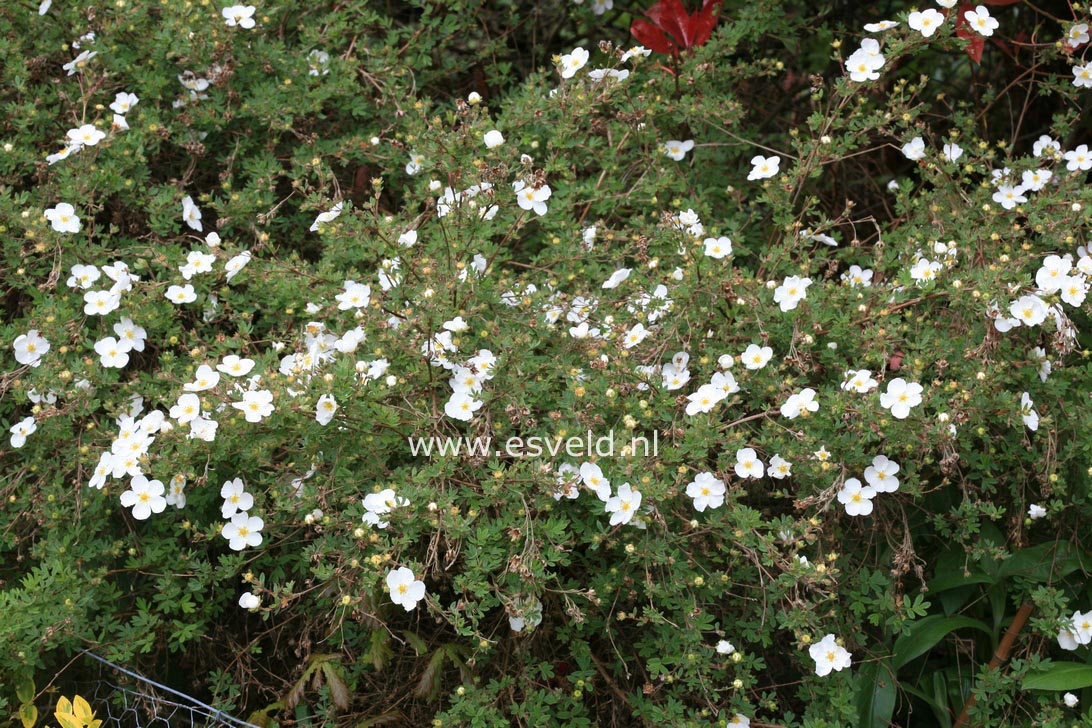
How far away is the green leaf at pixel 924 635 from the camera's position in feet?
8.41

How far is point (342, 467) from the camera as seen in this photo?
90.8 inches

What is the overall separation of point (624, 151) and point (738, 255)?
0.46 meters

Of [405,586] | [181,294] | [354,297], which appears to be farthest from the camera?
[181,294]

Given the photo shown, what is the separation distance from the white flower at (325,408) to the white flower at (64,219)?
97cm

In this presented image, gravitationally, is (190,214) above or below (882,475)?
above

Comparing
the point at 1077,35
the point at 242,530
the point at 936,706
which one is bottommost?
the point at 936,706

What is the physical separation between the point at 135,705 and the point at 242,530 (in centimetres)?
52

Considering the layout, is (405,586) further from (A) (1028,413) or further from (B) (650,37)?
(B) (650,37)

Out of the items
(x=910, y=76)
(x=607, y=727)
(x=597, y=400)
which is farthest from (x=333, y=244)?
(x=910, y=76)

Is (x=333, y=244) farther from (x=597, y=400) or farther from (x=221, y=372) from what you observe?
(x=597, y=400)

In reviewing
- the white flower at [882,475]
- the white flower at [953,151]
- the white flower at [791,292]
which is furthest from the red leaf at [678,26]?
the white flower at [882,475]

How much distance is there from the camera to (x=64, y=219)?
2.71 m

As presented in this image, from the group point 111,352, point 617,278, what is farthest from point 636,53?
point 111,352

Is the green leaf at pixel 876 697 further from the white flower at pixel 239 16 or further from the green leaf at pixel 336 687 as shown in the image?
the white flower at pixel 239 16
